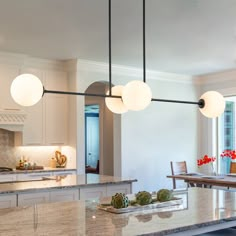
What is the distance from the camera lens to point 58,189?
371 cm

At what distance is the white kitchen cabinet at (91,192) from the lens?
3.89 metres

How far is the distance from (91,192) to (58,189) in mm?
410

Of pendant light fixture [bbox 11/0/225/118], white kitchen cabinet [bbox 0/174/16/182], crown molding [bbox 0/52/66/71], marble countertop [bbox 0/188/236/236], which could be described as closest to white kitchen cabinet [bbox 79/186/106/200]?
pendant light fixture [bbox 11/0/225/118]

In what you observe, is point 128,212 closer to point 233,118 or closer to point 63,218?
point 63,218

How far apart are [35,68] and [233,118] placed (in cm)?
401

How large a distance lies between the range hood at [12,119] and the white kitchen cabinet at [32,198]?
2.30 metres

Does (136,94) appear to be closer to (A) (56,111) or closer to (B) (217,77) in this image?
(A) (56,111)

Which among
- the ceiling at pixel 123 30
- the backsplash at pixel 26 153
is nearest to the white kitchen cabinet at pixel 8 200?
the ceiling at pixel 123 30

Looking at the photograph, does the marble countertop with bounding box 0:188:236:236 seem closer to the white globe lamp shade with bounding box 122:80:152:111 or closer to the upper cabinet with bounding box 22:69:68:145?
the white globe lamp shade with bounding box 122:80:152:111

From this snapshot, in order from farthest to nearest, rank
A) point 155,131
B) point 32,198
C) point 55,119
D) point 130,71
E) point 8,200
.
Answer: point 155,131, point 130,71, point 55,119, point 32,198, point 8,200

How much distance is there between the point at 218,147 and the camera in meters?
7.79

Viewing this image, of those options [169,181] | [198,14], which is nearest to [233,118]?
[169,181]

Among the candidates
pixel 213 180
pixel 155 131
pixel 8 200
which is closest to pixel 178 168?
pixel 155 131

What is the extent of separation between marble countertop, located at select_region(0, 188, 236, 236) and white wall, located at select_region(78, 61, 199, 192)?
376 centimetres
